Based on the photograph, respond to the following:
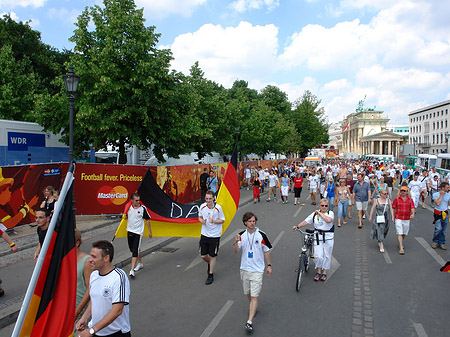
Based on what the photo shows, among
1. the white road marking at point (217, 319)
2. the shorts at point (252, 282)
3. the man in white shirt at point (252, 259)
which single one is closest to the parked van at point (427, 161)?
the white road marking at point (217, 319)

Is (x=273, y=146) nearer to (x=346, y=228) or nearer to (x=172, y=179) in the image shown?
(x=172, y=179)

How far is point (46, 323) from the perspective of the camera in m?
3.25

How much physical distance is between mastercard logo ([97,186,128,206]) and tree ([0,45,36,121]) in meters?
10.4

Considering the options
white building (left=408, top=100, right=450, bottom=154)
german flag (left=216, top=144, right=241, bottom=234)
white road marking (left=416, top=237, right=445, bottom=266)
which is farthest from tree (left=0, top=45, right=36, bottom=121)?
white building (left=408, top=100, right=450, bottom=154)

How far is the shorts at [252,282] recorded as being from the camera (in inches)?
206

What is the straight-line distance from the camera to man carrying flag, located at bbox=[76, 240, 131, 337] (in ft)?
10.5

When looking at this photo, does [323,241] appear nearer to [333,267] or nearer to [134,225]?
[333,267]

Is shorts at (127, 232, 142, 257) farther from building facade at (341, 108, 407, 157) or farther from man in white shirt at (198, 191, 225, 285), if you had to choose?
building facade at (341, 108, 407, 157)

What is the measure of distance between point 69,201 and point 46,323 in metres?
1.18

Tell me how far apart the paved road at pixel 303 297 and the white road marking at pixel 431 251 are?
27 millimetres

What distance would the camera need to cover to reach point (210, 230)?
23.6ft

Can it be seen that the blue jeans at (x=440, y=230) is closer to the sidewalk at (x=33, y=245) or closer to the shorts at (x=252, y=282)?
the shorts at (x=252, y=282)

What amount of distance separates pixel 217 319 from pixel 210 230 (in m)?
2.09

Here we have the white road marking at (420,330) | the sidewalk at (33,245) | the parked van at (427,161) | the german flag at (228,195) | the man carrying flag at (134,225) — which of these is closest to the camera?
the white road marking at (420,330)
